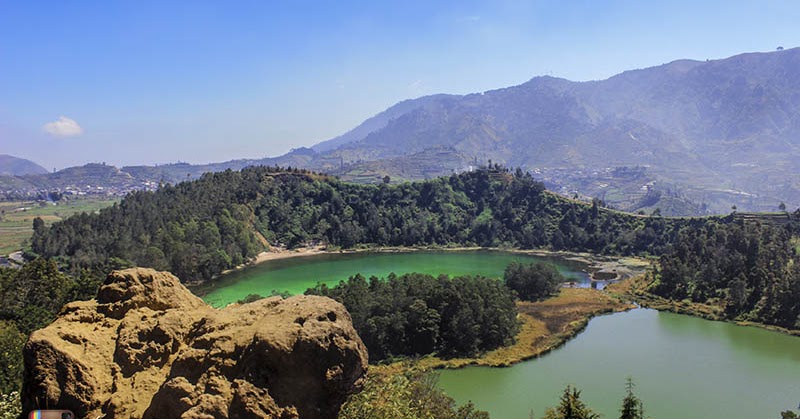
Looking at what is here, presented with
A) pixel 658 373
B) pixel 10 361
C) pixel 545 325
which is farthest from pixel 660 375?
pixel 10 361

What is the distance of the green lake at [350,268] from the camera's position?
70838 millimetres

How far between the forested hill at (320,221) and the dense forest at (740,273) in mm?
25532

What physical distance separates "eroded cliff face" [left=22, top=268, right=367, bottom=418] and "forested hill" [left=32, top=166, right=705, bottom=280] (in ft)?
227

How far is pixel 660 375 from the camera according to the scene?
3897 cm

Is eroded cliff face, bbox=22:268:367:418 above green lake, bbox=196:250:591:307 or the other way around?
above

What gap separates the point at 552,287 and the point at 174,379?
201 feet

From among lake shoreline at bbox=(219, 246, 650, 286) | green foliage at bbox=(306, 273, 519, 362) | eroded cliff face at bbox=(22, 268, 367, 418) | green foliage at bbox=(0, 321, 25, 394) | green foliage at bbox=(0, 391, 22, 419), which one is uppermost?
eroded cliff face at bbox=(22, 268, 367, 418)

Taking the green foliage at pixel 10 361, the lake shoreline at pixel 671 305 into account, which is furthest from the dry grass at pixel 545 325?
the green foliage at pixel 10 361

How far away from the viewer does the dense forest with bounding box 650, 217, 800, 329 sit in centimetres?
5250

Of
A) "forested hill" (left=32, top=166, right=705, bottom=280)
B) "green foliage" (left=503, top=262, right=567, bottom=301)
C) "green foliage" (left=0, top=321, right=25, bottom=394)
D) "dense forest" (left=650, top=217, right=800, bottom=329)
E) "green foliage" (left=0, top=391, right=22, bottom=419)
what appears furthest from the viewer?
"forested hill" (left=32, top=166, right=705, bottom=280)

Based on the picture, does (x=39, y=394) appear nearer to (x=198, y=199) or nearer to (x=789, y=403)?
(x=789, y=403)

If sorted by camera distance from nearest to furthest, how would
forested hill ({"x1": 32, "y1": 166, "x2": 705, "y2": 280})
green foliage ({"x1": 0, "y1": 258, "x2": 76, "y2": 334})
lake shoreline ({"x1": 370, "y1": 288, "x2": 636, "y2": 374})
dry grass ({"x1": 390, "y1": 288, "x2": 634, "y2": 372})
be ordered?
green foliage ({"x1": 0, "y1": 258, "x2": 76, "y2": 334}) < lake shoreline ({"x1": 370, "y1": 288, "x2": 636, "y2": 374}) < dry grass ({"x1": 390, "y1": 288, "x2": 634, "y2": 372}) < forested hill ({"x1": 32, "y1": 166, "x2": 705, "y2": 280})

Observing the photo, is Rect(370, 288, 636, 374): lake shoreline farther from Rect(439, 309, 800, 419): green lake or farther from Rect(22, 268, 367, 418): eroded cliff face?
Rect(22, 268, 367, 418): eroded cliff face

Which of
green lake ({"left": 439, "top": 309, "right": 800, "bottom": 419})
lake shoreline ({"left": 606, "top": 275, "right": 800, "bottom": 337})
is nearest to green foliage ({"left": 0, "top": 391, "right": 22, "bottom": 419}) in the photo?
green lake ({"left": 439, "top": 309, "right": 800, "bottom": 419})
